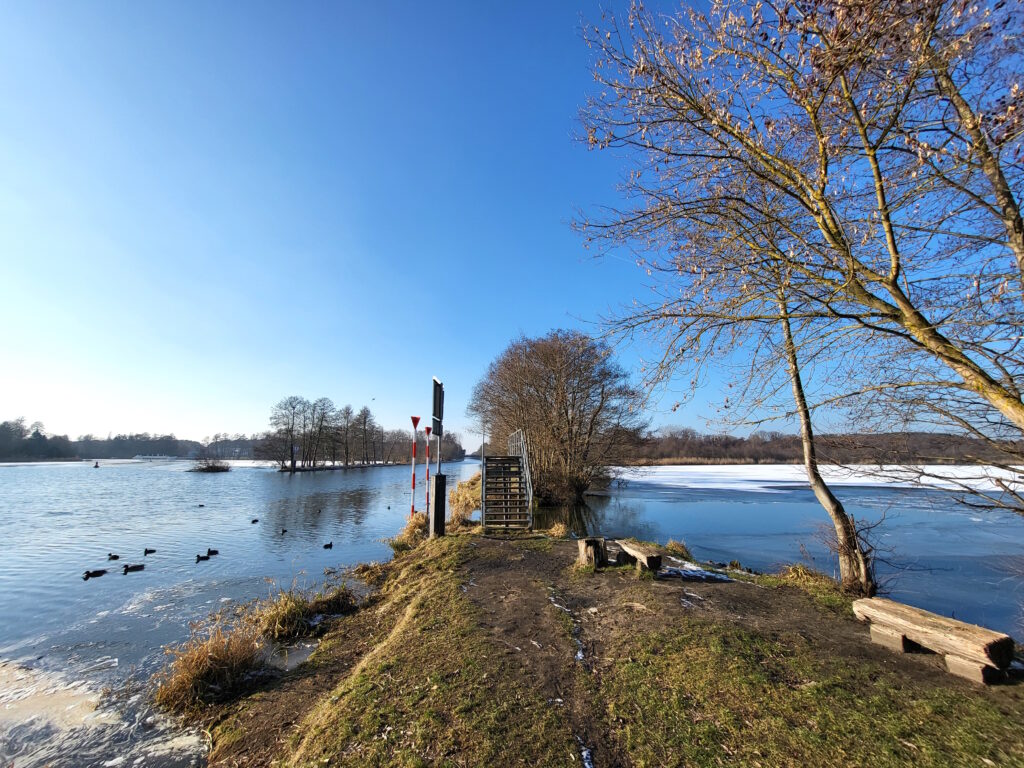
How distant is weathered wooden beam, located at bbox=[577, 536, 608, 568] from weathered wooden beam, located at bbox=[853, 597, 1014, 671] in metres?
3.54

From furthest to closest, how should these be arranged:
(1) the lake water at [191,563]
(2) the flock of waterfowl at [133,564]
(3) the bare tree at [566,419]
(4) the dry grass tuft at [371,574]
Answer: (3) the bare tree at [566,419], (2) the flock of waterfowl at [133,564], (4) the dry grass tuft at [371,574], (1) the lake water at [191,563]

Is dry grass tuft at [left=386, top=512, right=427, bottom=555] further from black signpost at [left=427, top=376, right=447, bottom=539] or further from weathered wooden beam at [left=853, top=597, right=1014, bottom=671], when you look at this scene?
weathered wooden beam at [left=853, top=597, right=1014, bottom=671]

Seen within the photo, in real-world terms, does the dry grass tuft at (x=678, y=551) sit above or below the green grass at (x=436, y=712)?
below

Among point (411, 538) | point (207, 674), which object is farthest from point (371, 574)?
point (207, 674)

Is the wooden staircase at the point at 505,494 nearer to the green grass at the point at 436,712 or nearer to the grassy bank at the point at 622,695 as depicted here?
the grassy bank at the point at 622,695

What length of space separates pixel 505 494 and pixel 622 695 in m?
10.8

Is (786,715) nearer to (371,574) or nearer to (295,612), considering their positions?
(295,612)

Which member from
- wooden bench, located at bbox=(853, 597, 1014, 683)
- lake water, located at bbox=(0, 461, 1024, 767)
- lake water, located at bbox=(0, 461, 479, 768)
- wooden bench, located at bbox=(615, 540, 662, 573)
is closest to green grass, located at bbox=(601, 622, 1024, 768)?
wooden bench, located at bbox=(853, 597, 1014, 683)

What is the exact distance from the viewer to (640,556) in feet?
24.1

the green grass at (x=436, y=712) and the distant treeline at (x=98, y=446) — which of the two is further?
the distant treeline at (x=98, y=446)

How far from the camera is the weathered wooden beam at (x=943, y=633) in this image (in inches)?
149

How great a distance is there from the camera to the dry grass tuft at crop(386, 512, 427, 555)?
1192 cm

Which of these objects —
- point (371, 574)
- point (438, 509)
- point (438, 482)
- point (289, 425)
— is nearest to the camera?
point (371, 574)

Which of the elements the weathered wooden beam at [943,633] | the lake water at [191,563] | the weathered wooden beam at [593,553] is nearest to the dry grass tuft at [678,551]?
the lake water at [191,563]
